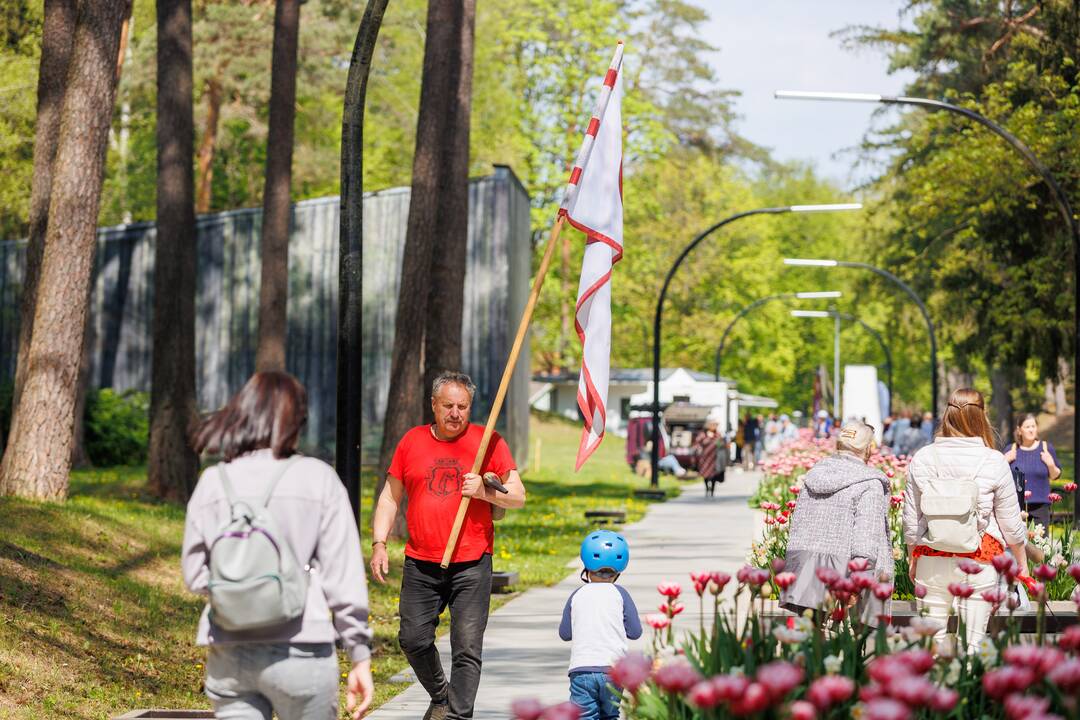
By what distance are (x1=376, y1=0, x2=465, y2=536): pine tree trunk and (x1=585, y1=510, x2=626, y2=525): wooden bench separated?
227 inches

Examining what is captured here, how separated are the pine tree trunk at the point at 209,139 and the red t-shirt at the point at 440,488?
41.5 meters

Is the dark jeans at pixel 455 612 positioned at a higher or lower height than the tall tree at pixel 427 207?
lower

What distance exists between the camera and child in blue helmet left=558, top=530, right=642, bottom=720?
684cm

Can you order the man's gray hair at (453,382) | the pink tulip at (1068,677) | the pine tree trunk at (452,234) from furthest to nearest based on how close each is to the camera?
the pine tree trunk at (452,234)
the man's gray hair at (453,382)
the pink tulip at (1068,677)

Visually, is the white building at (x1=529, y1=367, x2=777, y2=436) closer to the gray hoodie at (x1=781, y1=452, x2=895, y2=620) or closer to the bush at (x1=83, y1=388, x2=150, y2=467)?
the bush at (x1=83, y1=388, x2=150, y2=467)

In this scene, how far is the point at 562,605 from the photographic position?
50.2ft

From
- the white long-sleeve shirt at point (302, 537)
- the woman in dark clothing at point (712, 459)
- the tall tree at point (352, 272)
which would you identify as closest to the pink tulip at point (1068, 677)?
the white long-sleeve shirt at point (302, 537)

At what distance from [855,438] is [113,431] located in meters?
26.0

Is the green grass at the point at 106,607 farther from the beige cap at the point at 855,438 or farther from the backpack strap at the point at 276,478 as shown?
the backpack strap at the point at 276,478

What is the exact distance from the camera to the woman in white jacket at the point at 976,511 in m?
8.76

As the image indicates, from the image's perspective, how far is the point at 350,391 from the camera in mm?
11117

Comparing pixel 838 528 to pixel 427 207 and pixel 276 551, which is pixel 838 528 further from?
pixel 427 207

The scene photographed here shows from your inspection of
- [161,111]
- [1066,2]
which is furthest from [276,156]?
[1066,2]

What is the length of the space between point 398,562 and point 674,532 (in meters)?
6.89
